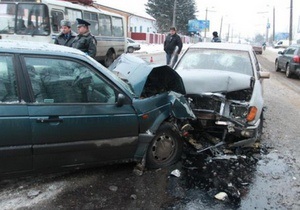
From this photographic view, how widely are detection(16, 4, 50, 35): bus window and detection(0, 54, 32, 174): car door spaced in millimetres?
8667

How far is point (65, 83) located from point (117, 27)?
1415 centimetres

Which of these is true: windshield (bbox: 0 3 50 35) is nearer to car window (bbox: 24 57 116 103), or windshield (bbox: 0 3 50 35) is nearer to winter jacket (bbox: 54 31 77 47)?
winter jacket (bbox: 54 31 77 47)

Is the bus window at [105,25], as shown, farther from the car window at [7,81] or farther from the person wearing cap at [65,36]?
the car window at [7,81]

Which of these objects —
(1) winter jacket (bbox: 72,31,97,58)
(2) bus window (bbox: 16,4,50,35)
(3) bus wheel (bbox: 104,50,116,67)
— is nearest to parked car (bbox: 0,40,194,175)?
(1) winter jacket (bbox: 72,31,97,58)

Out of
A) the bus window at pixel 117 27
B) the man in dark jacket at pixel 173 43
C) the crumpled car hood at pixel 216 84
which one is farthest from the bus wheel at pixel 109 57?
the crumpled car hood at pixel 216 84

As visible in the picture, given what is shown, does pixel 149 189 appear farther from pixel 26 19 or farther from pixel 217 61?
pixel 26 19

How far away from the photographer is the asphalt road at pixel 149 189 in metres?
3.59

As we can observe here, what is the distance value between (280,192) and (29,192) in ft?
9.38

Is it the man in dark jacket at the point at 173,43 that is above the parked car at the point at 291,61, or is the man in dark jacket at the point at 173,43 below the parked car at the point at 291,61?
above

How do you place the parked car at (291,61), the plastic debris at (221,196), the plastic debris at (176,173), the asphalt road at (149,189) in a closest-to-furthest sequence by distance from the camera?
the asphalt road at (149,189) → the plastic debris at (221,196) → the plastic debris at (176,173) → the parked car at (291,61)

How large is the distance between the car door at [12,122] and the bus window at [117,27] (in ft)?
45.5

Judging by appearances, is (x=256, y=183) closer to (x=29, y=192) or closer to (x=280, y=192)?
(x=280, y=192)

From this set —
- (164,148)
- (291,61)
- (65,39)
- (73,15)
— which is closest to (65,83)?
(164,148)

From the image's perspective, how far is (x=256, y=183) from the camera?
14.0 ft
